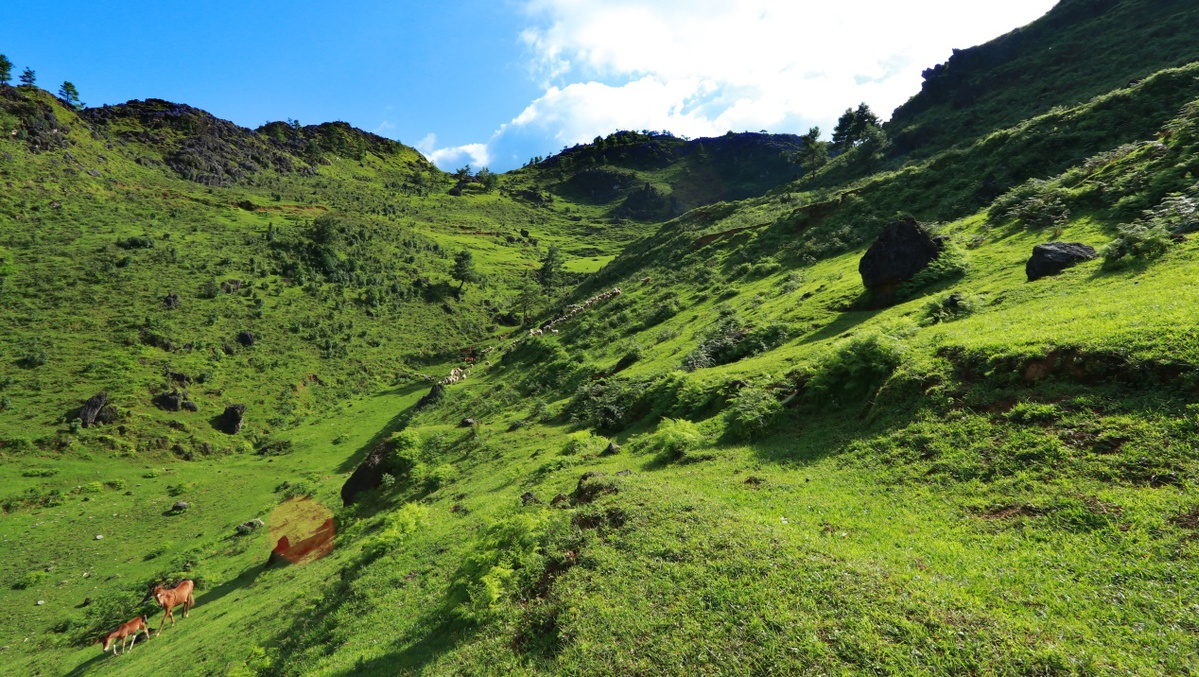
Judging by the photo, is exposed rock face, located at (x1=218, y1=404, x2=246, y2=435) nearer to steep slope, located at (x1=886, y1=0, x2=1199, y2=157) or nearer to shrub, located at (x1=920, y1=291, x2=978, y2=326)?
shrub, located at (x1=920, y1=291, x2=978, y2=326)

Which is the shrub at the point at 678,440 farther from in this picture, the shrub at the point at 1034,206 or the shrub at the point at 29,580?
the shrub at the point at 29,580

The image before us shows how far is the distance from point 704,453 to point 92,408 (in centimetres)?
6135

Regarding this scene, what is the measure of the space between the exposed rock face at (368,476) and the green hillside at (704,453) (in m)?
0.24

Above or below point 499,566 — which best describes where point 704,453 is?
below

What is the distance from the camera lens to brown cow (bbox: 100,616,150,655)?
20.4 metres

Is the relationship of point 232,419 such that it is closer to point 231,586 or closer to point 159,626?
point 231,586

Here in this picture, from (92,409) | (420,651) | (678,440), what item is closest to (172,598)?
(420,651)

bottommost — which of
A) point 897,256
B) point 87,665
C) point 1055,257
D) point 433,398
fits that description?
point 87,665

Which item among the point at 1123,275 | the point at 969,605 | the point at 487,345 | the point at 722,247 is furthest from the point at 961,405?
the point at 487,345

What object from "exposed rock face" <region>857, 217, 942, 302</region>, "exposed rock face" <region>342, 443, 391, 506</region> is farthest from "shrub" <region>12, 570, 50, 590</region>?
"exposed rock face" <region>857, 217, 942, 302</region>

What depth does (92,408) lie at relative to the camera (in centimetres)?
4425

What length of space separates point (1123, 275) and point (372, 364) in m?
74.7

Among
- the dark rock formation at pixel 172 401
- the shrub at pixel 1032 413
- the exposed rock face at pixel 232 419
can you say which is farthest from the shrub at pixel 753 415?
the dark rock formation at pixel 172 401

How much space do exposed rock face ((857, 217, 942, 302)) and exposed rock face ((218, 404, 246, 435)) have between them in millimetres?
62363
